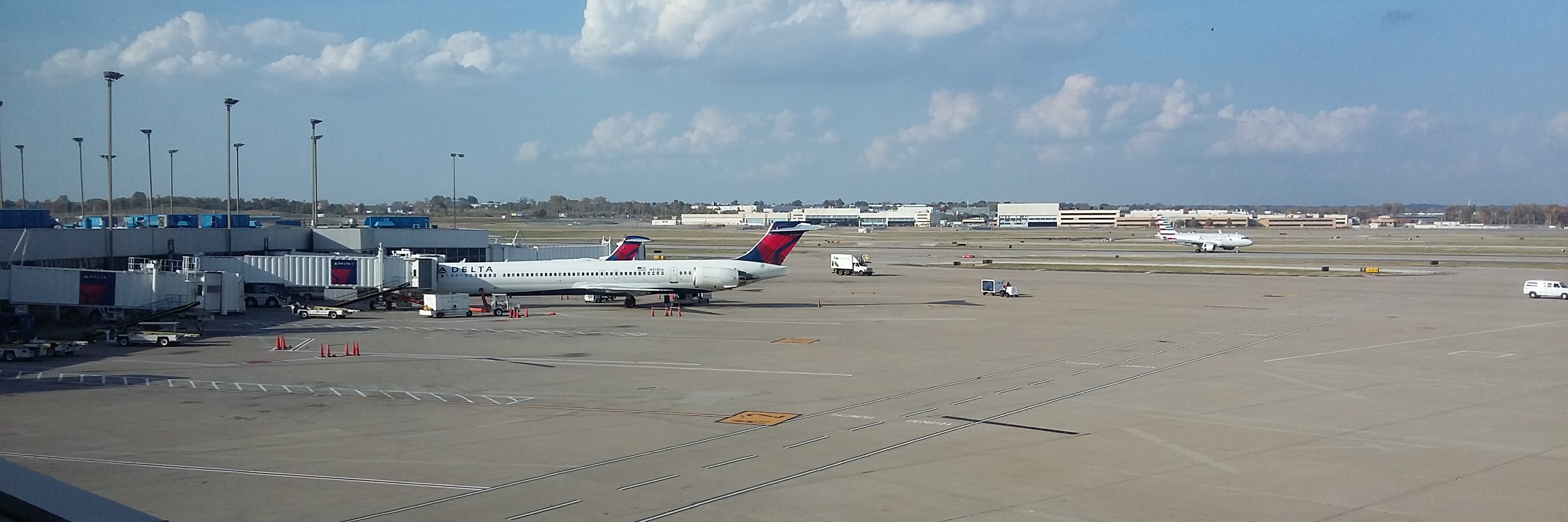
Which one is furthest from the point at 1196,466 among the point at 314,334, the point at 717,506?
the point at 314,334

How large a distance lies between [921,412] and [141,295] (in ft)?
124

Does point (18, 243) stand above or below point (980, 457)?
above

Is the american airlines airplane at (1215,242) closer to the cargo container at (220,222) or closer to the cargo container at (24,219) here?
the cargo container at (220,222)

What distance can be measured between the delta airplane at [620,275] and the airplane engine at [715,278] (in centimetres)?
3

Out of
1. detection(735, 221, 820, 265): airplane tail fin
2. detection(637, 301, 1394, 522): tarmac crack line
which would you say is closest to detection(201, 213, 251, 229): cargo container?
detection(735, 221, 820, 265): airplane tail fin

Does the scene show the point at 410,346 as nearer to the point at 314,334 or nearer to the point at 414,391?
the point at 314,334

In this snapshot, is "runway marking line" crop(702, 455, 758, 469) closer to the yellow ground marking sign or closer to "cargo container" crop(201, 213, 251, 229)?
the yellow ground marking sign

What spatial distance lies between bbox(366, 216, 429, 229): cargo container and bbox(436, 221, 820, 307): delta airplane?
28347mm

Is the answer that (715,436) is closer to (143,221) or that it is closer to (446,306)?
(446,306)

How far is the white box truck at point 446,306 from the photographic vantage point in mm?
54344

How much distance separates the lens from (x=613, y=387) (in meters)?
31.6

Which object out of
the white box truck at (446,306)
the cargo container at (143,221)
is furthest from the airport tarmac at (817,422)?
the cargo container at (143,221)

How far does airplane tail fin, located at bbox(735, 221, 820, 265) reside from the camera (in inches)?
2409

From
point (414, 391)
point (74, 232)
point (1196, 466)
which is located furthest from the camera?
point (74, 232)
